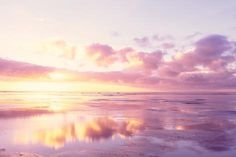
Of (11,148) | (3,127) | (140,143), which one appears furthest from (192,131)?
(3,127)

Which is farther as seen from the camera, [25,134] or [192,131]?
[192,131]

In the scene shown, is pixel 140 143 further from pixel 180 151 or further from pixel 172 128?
pixel 172 128

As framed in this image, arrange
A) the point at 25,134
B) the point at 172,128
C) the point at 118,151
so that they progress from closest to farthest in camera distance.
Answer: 1. the point at 118,151
2. the point at 25,134
3. the point at 172,128

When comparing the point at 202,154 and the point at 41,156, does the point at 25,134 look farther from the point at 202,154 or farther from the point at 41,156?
the point at 202,154

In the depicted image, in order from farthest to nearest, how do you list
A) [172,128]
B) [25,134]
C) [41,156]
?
[172,128], [25,134], [41,156]

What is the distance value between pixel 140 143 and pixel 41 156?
6.36m

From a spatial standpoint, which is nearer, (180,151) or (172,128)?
(180,151)

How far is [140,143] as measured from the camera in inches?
731

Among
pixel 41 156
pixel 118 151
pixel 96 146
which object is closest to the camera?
pixel 41 156

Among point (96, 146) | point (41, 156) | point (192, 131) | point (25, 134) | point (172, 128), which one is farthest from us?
point (172, 128)

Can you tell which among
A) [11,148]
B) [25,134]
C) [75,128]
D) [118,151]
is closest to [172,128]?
[75,128]

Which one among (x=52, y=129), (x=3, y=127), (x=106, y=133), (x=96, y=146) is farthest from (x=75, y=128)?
(x=96, y=146)

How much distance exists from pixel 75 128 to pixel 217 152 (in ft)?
41.5

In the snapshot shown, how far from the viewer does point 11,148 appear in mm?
16812
